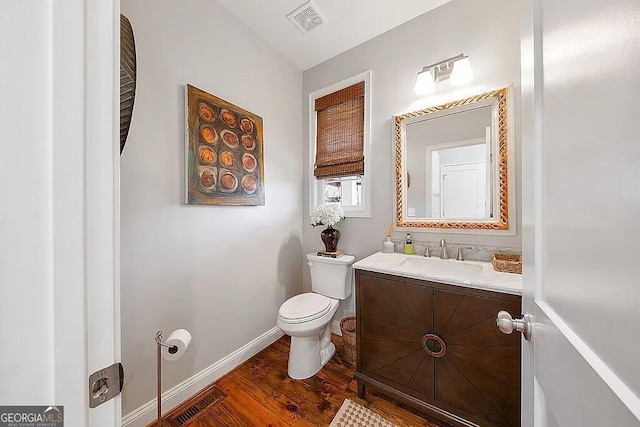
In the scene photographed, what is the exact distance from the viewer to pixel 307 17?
1.73m

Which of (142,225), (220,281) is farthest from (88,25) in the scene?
(220,281)

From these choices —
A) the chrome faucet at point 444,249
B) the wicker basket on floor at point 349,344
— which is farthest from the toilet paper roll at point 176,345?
the chrome faucet at point 444,249

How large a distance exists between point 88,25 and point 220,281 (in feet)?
5.07

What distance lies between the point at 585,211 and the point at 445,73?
1.68m

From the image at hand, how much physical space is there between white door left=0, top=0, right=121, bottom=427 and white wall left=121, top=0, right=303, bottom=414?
99cm

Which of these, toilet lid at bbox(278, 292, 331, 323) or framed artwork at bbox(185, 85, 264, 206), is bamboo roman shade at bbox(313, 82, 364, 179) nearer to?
framed artwork at bbox(185, 85, 264, 206)

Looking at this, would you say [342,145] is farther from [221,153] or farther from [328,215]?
[221,153]

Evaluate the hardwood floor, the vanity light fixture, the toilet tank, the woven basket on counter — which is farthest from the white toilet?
the vanity light fixture

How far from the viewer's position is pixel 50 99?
35 centimetres

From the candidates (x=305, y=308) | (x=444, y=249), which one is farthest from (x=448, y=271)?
(x=305, y=308)

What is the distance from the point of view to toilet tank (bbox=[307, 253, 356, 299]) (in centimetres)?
186

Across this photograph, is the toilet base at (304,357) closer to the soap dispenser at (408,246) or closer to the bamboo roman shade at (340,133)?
the soap dispenser at (408,246)

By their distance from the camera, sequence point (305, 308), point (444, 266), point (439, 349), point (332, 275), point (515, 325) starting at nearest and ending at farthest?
1. point (515, 325)
2. point (439, 349)
3. point (444, 266)
4. point (305, 308)
5. point (332, 275)

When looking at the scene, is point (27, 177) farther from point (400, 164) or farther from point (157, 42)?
point (400, 164)
